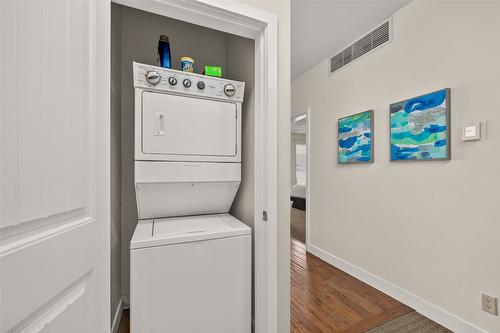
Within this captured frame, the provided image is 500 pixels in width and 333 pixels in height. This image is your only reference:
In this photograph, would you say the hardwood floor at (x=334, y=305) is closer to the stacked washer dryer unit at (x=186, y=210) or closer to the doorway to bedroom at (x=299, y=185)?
the stacked washer dryer unit at (x=186, y=210)

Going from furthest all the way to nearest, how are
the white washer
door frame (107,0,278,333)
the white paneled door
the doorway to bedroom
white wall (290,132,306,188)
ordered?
white wall (290,132,306,188), the doorway to bedroom, door frame (107,0,278,333), the white washer, the white paneled door

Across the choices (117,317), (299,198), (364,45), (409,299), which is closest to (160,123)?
(117,317)

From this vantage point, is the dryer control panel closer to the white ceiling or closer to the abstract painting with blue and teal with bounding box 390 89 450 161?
the white ceiling

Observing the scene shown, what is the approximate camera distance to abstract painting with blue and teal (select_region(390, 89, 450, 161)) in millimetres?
1688

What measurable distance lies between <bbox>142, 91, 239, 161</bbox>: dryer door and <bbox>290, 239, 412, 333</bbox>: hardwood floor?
56.7 inches

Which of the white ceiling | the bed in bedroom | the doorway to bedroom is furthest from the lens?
the bed in bedroom

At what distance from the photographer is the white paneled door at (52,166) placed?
42 centimetres

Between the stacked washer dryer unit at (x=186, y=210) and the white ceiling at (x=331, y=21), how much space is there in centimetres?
126

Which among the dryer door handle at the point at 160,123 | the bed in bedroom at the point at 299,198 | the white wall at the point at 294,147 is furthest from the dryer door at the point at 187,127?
the white wall at the point at 294,147

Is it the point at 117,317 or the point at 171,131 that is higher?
the point at 171,131

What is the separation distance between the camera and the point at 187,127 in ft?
4.56

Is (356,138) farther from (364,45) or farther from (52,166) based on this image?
(52,166)

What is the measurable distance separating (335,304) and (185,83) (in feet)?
7.08

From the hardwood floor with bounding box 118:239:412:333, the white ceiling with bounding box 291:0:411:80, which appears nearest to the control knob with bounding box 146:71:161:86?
the white ceiling with bounding box 291:0:411:80
